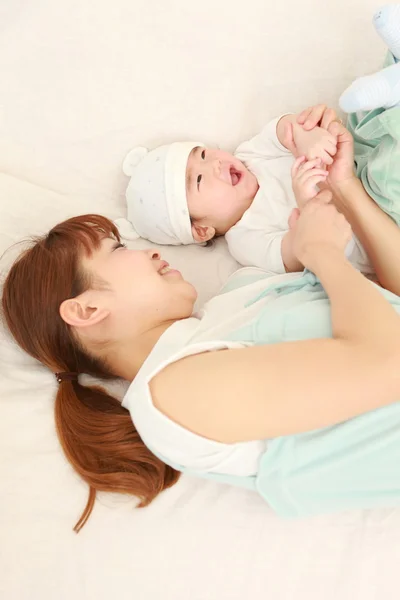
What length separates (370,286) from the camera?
0.93 m

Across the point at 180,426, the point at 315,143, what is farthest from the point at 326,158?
the point at 180,426

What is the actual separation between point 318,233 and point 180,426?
0.41 metres

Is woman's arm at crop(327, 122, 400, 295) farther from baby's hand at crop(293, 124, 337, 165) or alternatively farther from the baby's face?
the baby's face

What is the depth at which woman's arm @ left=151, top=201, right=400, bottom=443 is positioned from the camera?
0.83 m

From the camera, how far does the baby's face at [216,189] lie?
1.34 metres

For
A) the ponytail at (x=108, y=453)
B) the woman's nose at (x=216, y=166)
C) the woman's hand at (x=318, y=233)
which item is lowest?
the ponytail at (x=108, y=453)

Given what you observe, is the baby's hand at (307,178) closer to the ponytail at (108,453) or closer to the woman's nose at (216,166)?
the woman's nose at (216,166)

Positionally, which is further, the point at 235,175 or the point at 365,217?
the point at 235,175

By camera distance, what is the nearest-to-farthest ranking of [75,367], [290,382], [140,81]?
[290,382] < [75,367] < [140,81]

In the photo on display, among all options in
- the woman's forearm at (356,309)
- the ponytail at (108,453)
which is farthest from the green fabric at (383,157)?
the ponytail at (108,453)

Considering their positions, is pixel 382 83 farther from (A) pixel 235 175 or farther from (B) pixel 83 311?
(B) pixel 83 311

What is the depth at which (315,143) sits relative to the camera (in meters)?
1.16

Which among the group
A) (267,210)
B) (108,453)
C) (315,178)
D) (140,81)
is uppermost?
(140,81)

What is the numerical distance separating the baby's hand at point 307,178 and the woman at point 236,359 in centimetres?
3
